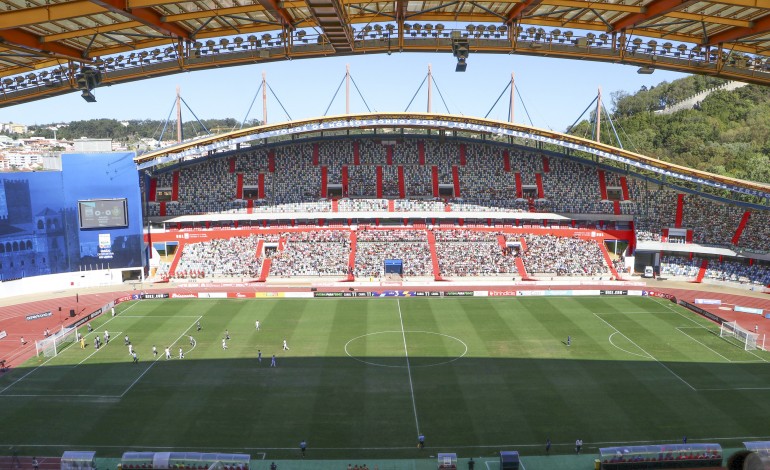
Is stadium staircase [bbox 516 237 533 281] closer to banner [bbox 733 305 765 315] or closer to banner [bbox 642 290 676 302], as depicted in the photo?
banner [bbox 642 290 676 302]

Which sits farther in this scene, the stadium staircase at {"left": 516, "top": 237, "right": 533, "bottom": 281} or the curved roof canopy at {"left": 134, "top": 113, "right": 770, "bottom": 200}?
the curved roof canopy at {"left": 134, "top": 113, "right": 770, "bottom": 200}

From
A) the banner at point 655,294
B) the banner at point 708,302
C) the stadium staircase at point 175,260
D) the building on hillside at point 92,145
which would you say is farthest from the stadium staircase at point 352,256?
the banner at point 708,302

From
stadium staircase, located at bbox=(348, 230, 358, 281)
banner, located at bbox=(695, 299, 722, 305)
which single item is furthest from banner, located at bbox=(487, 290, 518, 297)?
banner, located at bbox=(695, 299, 722, 305)

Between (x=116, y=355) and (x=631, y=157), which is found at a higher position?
(x=631, y=157)

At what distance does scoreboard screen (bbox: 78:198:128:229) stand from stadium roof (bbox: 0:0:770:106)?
35.0 meters

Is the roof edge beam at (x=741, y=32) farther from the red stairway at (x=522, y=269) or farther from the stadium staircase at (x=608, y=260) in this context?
the stadium staircase at (x=608, y=260)

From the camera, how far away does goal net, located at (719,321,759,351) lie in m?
38.7

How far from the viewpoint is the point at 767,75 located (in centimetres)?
1983

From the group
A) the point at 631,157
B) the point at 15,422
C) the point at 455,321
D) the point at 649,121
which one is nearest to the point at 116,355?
the point at 15,422

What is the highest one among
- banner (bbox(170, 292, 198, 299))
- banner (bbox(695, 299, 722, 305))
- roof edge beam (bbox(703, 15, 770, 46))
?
roof edge beam (bbox(703, 15, 770, 46))

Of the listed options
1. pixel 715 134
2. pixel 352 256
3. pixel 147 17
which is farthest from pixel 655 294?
pixel 715 134

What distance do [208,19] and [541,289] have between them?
131ft

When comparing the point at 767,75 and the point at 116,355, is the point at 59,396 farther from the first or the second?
the point at 767,75

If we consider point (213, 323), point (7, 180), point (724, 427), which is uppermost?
point (7, 180)
